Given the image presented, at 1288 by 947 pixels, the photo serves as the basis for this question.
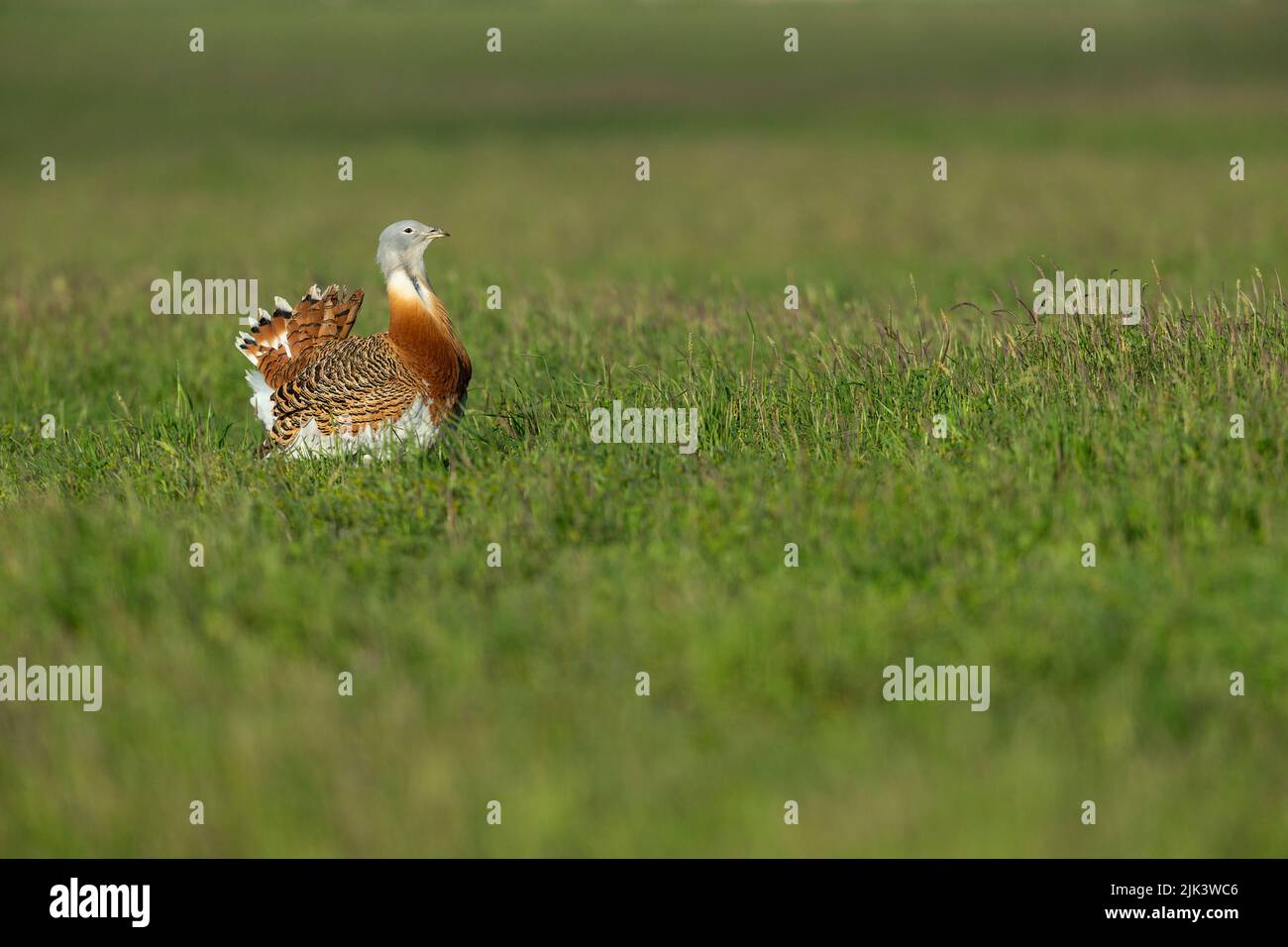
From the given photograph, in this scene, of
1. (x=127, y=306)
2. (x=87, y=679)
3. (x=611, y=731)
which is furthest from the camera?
(x=127, y=306)

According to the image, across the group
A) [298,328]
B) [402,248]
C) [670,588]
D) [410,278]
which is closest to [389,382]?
[410,278]

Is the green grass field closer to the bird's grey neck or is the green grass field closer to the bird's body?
the bird's body

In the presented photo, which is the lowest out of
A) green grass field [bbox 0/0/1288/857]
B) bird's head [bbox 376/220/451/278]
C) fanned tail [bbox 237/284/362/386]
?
green grass field [bbox 0/0/1288/857]

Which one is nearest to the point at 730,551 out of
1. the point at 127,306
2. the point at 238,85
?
the point at 127,306

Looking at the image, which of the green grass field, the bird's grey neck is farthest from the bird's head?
the green grass field

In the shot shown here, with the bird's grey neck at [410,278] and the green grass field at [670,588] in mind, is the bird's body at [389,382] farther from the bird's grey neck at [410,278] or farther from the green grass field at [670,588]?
the green grass field at [670,588]

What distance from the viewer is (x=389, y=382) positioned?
23.8 feet

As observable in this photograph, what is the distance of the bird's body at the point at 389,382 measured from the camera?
7.25 metres

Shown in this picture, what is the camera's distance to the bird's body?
23.8 feet

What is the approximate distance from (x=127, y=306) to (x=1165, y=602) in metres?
9.84

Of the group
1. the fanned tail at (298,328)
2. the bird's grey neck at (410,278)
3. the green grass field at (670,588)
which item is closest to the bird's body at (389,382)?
the bird's grey neck at (410,278)

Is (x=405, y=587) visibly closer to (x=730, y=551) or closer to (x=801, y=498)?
(x=730, y=551)

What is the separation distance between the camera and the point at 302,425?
7.58m
